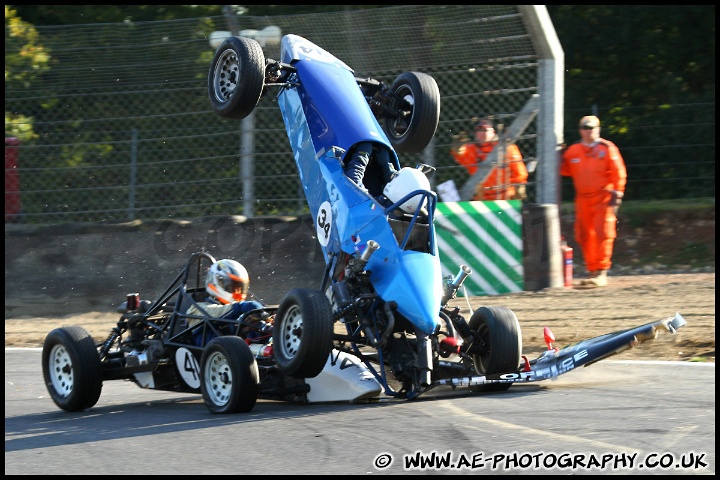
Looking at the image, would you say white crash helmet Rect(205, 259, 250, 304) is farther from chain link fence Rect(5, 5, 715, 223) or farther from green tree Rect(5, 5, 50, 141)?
green tree Rect(5, 5, 50, 141)

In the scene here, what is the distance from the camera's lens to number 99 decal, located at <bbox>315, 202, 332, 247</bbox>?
323 inches

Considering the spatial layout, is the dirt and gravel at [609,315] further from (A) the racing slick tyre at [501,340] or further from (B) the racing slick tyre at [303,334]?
(B) the racing slick tyre at [303,334]

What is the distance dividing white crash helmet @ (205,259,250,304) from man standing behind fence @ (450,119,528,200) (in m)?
4.91

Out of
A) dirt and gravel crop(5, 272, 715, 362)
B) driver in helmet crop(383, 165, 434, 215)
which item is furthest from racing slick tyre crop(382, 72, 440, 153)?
dirt and gravel crop(5, 272, 715, 362)

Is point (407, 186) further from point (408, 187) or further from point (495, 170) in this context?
point (495, 170)

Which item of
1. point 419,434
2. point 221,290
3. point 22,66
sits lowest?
point 419,434

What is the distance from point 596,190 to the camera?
12734mm

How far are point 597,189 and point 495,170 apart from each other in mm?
1178

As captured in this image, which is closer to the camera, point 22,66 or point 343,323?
point 343,323

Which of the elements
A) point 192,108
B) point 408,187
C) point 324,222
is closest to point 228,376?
point 324,222

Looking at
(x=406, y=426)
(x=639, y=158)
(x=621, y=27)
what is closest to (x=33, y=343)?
(x=406, y=426)

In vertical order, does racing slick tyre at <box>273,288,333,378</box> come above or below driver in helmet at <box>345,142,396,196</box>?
below

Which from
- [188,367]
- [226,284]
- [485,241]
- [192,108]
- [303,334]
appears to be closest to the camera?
[303,334]

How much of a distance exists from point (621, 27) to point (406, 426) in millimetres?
14604
